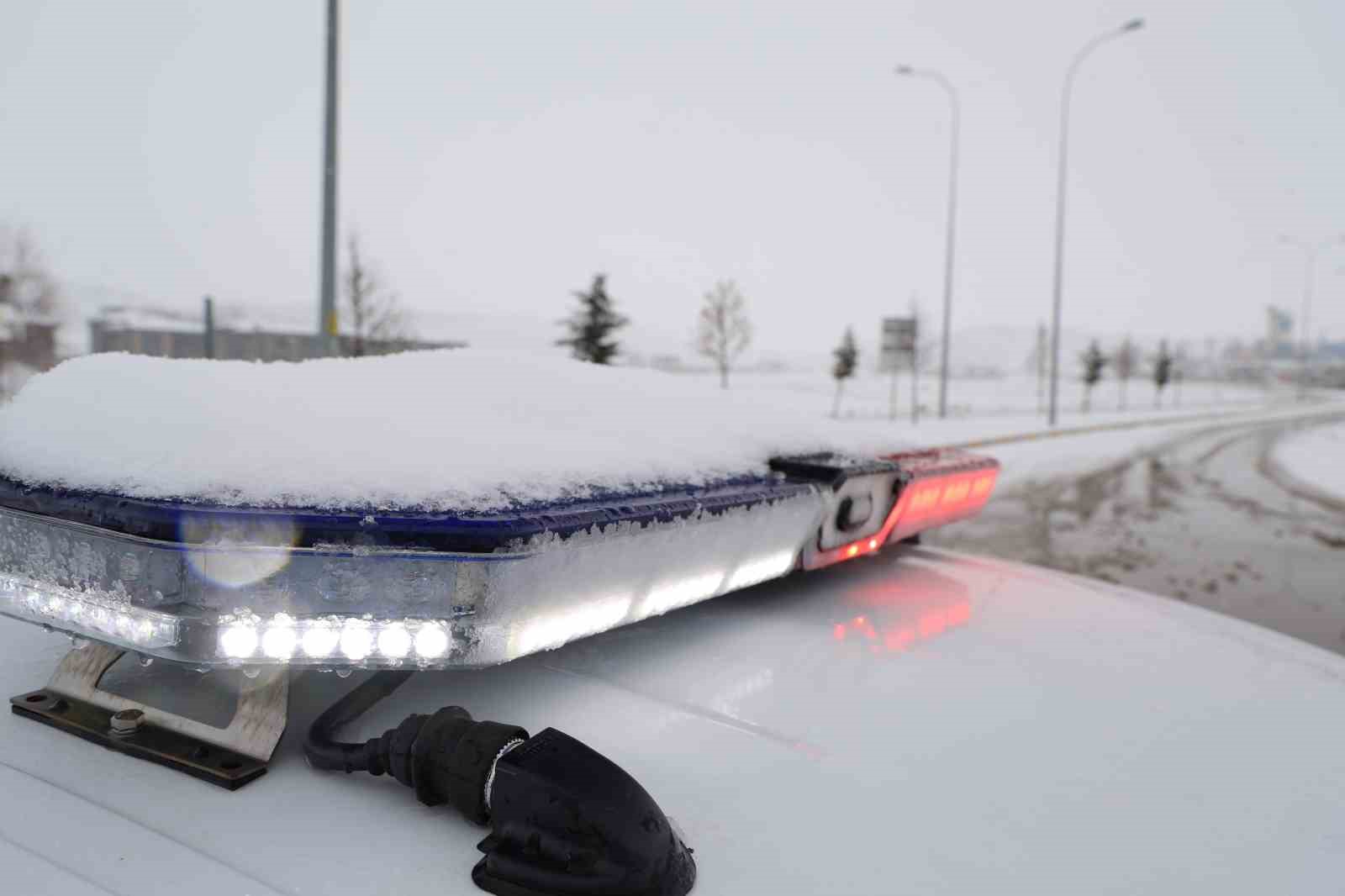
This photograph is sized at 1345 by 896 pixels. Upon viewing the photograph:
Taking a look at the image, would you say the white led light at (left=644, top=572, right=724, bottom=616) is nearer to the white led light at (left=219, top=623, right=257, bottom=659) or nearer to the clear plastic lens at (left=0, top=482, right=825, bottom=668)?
the clear plastic lens at (left=0, top=482, right=825, bottom=668)

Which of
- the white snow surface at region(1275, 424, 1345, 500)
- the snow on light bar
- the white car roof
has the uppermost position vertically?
the snow on light bar

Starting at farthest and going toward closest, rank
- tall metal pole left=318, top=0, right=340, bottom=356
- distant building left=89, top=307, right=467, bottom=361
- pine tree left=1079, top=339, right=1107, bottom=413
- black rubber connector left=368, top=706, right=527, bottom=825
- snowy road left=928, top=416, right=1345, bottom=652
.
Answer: pine tree left=1079, top=339, right=1107, bottom=413, distant building left=89, top=307, right=467, bottom=361, tall metal pole left=318, top=0, right=340, bottom=356, snowy road left=928, top=416, right=1345, bottom=652, black rubber connector left=368, top=706, right=527, bottom=825

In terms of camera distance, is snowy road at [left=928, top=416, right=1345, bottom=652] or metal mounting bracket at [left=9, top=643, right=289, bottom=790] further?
snowy road at [left=928, top=416, right=1345, bottom=652]

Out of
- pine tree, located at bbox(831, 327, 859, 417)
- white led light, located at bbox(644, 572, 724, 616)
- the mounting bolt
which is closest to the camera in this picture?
the mounting bolt

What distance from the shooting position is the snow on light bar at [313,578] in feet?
4.23

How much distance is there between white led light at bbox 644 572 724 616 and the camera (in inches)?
65.2

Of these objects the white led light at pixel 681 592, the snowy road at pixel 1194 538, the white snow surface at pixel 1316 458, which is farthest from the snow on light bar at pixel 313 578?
the white snow surface at pixel 1316 458

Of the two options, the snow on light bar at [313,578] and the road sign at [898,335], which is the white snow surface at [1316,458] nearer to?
the road sign at [898,335]

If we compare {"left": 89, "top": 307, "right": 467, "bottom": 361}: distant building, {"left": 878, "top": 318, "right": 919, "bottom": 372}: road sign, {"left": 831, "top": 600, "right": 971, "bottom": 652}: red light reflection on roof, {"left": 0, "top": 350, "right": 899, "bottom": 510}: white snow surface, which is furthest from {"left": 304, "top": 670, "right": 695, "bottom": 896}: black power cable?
{"left": 878, "top": 318, "right": 919, "bottom": 372}: road sign

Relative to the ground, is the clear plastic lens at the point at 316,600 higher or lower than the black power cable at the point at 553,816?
higher

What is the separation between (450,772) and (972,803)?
0.72 metres

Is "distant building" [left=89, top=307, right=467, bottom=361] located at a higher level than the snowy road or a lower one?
higher

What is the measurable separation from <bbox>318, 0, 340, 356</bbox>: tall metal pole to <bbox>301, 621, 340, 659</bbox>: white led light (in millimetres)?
8475

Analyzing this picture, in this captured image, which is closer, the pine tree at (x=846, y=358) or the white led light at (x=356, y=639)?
the white led light at (x=356, y=639)
